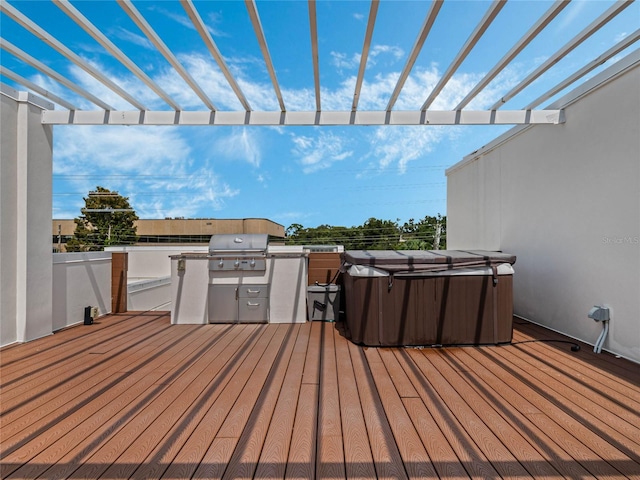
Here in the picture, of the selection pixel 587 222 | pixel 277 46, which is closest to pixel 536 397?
pixel 587 222

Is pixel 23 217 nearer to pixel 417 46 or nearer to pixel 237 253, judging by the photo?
pixel 237 253

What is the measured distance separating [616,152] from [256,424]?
12.4ft

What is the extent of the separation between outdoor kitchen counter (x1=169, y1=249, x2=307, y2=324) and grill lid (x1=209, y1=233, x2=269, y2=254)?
151mm

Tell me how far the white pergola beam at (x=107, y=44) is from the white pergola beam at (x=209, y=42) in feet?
2.47

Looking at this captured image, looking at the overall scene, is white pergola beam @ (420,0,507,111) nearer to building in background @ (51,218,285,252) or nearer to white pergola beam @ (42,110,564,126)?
white pergola beam @ (42,110,564,126)

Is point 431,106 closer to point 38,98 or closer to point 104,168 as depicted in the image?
point 38,98

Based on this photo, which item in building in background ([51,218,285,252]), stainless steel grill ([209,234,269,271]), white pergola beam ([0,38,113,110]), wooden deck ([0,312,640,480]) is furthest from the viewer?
building in background ([51,218,285,252])

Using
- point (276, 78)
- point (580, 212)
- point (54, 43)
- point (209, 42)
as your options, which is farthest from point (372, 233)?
point (54, 43)

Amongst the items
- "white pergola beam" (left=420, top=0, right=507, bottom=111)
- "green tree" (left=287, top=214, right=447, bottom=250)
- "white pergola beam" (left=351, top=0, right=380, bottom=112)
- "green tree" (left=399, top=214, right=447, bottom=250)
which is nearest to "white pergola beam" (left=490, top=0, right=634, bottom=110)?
"white pergola beam" (left=420, top=0, right=507, bottom=111)

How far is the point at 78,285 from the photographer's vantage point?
4012 mm

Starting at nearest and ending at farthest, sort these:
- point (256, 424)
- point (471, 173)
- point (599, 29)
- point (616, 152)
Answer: point (256, 424) < point (599, 29) < point (616, 152) < point (471, 173)

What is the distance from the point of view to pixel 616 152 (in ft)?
9.26

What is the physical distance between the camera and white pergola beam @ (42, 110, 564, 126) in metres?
3.39

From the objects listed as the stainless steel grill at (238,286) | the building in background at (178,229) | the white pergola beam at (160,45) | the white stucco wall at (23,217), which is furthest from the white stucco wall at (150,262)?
the building in background at (178,229)
